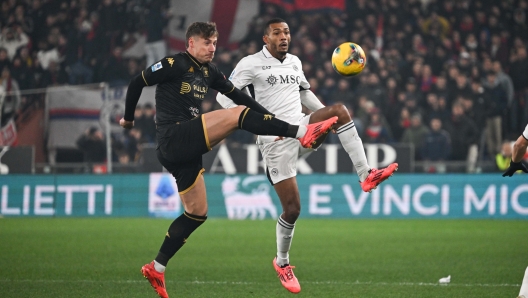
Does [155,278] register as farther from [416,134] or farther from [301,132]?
[416,134]

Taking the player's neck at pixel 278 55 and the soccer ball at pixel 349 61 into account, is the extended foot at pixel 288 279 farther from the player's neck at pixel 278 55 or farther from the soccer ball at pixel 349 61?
the player's neck at pixel 278 55

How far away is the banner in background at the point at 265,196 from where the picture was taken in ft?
54.0

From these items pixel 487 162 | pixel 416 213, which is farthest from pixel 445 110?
pixel 416 213

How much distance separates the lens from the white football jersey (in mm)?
8289

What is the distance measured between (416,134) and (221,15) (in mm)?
6934

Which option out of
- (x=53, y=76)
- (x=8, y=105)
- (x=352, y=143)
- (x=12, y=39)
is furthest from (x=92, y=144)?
(x=352, y=143)

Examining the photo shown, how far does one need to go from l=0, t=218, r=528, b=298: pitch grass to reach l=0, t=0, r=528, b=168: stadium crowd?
9.31ft

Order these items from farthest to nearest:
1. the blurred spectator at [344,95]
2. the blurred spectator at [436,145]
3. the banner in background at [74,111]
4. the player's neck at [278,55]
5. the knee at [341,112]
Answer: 1. the blurred spectator at [344,95]
2. the banner in background at [74,111]
3. the blurred spectator at [436,145]
4. the player's neck at [278,55]
5. the knee at [341,112]

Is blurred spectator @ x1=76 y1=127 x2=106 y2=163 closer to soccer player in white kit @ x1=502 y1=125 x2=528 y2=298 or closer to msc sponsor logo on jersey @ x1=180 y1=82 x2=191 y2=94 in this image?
msc sponsor logo on jersey @ x1=180 y1=82 x2=191 y2=94

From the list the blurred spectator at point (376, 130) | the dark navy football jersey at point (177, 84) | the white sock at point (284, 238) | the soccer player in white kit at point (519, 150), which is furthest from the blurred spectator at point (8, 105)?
the soccer player in white kit at point (519, 150)

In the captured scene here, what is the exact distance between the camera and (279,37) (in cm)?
828

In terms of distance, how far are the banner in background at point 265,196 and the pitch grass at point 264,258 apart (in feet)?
2.13

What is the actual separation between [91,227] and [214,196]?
10.4 feet

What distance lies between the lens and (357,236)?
13352 mm
